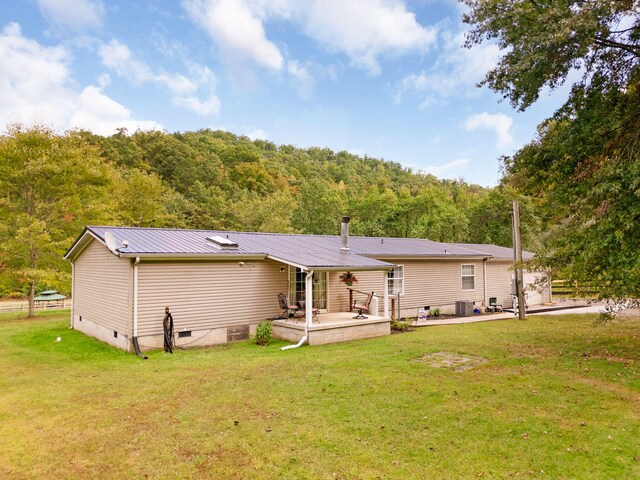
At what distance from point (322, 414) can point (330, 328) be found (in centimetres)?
569

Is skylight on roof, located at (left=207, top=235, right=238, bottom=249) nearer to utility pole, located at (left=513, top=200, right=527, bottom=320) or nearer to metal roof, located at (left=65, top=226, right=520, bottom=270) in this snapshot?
metal roof, located at (left=65, top=226, right=520, bottom=270)


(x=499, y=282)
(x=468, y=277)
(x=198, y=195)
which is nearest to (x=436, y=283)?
(x=468, y=277)

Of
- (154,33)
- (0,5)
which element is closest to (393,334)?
(154,33)

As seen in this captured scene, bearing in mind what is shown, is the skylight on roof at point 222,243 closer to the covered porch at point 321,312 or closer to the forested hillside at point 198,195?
the covered porch at point 321,312

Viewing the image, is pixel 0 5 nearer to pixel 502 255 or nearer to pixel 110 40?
pixel 110 40

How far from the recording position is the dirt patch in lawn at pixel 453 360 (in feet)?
27.4

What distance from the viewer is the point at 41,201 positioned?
1825cm

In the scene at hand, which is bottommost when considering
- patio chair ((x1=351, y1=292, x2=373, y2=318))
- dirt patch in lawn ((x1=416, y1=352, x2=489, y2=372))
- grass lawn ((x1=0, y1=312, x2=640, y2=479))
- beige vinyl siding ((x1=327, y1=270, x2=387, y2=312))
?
dirt patch in lawn ((x1=416, y1=352, x2=489, y2=372))

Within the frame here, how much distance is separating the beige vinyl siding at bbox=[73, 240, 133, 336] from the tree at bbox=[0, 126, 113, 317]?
383 cm

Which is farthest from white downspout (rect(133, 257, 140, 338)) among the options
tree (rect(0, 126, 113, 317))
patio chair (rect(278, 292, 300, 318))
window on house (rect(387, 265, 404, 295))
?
window on house (rect(387, 265, 404, 295))

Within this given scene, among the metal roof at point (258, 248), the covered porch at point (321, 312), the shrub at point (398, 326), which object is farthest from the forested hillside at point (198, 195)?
the shrub at point (398, 326)

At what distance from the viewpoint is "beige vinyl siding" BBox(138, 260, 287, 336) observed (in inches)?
402

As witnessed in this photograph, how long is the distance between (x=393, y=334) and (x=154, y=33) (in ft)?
60.1

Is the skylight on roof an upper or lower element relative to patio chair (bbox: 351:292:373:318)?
upper
